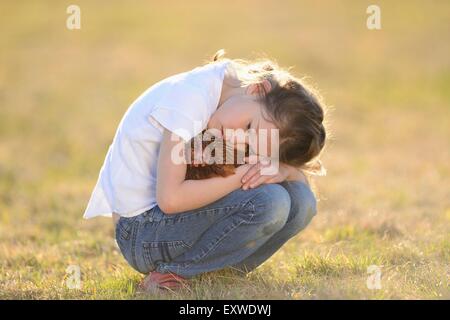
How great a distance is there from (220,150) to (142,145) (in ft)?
1.21

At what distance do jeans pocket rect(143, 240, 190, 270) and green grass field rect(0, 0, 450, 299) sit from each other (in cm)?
17

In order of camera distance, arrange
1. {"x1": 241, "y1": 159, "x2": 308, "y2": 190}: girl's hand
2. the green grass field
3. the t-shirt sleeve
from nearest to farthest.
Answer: the t-shirt sleeve < {"x1": 241, "y1": 159, "x2": 308, "y2": 190}: girl's hand < the green grass field

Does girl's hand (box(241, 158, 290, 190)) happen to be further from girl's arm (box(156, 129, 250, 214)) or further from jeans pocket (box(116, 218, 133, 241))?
jeans pocket (box(116, 218, 133, 241))

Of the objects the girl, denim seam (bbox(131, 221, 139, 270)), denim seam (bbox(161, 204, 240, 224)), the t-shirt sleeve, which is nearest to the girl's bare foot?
the girl

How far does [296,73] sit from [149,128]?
30.3 feet

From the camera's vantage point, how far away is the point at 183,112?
130 inches

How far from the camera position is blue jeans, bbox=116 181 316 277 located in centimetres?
335

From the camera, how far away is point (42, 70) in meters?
12.5

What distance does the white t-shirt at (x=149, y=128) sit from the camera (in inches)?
131

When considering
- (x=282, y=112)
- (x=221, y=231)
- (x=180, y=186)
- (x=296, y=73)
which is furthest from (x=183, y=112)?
(x=296, y=73)

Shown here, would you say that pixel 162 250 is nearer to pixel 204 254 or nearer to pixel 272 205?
pixel 204 254

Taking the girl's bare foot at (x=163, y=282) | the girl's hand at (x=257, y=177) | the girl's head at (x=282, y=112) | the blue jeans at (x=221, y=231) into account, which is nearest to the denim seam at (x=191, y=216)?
the blue jeans at (x=221, y=231)

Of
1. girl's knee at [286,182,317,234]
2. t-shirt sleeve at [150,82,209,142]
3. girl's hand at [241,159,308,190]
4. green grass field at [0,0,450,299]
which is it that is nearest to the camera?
t-shirt sleeve at [150,82,209,142]

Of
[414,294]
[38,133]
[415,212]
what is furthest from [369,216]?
[38,133]
